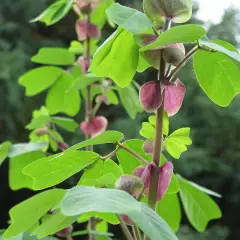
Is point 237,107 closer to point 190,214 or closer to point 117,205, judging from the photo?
point 190,214

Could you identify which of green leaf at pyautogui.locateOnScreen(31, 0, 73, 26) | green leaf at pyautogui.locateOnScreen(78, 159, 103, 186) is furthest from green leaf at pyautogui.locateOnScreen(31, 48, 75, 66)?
green leaf at pyautogui.locateOnScreen(78, 159, 103, 186)

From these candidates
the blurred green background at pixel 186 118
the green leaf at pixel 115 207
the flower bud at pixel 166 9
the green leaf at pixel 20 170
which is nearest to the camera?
the green leaf at pixel 115 207

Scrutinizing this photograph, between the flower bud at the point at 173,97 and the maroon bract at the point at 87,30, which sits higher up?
the flower bud at the point at 173,97

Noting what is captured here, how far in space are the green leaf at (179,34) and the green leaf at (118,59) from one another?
0.04m

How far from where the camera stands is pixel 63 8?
62cm

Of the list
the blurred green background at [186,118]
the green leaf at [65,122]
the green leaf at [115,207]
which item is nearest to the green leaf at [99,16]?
the green leaf at [65,122]

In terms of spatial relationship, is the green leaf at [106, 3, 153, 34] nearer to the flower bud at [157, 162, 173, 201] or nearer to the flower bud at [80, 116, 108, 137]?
the flower bud at [157, 162, 173, 201]

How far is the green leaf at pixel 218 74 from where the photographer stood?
0.37m

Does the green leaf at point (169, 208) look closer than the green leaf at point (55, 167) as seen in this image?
No

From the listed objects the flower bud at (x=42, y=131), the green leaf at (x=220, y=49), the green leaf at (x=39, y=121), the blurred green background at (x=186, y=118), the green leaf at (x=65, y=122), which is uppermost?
the green leaf at (x=220, y=49)

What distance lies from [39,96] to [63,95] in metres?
2.80

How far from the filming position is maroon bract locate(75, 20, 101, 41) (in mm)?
706

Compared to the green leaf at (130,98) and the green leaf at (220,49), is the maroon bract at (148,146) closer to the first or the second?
the green leaf at (220,49)

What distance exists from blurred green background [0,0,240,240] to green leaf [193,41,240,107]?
2633 millimetres
